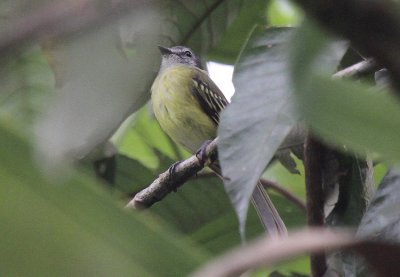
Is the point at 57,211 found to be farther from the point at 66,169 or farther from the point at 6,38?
the point at 6,38

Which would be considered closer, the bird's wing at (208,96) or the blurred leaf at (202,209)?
the blurred leaf at (202,209)

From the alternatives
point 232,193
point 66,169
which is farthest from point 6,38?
point 232,193

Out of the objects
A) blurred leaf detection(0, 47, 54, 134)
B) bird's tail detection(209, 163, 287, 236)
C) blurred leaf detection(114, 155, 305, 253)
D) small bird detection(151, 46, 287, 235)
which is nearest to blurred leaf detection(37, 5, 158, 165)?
blurred leaf detection(0, 47, 54, 134)

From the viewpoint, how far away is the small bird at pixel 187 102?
13.2 feet

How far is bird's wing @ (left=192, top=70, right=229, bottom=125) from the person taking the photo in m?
4.19

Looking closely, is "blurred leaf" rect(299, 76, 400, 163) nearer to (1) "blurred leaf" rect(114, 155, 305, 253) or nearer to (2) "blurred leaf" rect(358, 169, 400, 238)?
(2) "blurred leaf" rect(358, 169, 400, 238)

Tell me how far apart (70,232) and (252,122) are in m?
0.84

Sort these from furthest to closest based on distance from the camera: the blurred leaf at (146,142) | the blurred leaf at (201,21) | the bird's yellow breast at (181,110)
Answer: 1. the bird's yellow breast at (181,110)
2. the blurred leaf at (146,142)
3. the blurred leaf at (201,21)

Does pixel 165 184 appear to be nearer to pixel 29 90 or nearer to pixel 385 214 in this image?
pixel 29 90

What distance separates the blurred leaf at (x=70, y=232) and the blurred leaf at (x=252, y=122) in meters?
0.60

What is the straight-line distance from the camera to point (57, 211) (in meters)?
0.53

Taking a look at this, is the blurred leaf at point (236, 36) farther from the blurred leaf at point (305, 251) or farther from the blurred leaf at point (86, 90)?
the blurred leaf at point (305, 251)

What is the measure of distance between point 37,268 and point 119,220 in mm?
60

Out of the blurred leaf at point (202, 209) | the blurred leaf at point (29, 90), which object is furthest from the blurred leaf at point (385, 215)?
the blurred leaf at point (202, 209)
